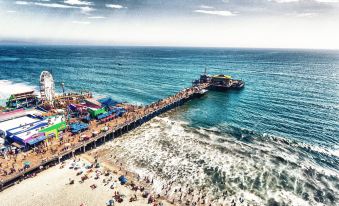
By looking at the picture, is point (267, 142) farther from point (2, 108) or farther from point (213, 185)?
point (2, 108)

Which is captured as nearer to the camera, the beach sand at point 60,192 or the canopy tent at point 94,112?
the beach sand at point 60,192

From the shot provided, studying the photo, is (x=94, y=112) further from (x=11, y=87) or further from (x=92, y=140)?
(x=11, y=87)

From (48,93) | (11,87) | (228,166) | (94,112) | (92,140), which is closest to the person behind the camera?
(228,166)

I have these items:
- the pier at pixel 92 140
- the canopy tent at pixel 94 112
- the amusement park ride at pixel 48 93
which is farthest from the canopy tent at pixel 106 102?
the amusement park ride at pixel 48 93

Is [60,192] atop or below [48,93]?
below

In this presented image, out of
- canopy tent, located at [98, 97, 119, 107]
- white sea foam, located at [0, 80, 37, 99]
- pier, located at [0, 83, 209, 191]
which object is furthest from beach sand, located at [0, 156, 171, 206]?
white sea foam, located at [0, 80, 37, 99]

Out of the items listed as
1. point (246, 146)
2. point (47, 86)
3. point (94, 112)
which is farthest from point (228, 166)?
point (47, 86)

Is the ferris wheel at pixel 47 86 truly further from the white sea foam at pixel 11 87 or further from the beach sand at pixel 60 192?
the beach sand at pixel 60 192
